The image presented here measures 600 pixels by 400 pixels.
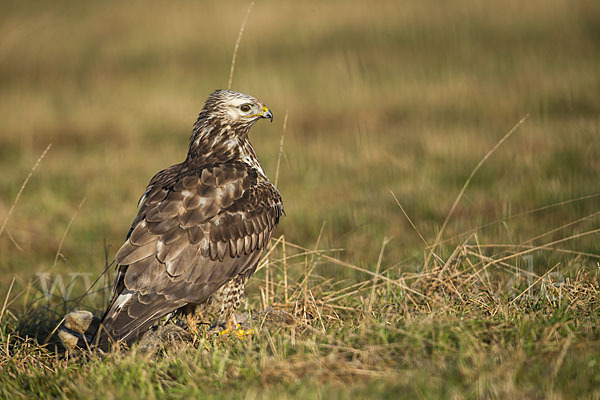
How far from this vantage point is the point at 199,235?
18.2 feet

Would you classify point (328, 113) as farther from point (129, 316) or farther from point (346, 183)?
point (129, 316)

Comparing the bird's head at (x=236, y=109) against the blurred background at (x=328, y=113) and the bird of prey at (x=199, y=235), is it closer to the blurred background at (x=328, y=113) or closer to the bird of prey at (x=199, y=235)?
the bird of prey at (x=199, y=235)

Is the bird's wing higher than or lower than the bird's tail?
higher

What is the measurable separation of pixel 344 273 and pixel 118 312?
9.09 ft

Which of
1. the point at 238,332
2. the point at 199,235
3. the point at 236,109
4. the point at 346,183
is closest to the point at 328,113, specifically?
the point at 346,183

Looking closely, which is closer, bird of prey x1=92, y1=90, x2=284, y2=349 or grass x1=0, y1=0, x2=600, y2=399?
grass x1=0, y1=0, x2=600, y2=399

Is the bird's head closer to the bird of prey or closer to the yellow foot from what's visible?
the bird of prey

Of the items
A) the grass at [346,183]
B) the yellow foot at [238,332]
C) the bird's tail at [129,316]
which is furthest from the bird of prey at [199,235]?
the grass at [346,183]

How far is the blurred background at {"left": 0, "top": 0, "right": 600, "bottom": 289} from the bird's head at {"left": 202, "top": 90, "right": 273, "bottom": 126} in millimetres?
1115

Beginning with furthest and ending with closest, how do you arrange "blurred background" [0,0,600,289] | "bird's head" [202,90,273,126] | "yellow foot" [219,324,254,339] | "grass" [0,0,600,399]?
1. "blurred background" [0,0,600,289]
2. "bird's head" [202,90,273,126]
3. "yellow foot" [219,324,254,339]
4. "grass" [0,0,600,399]

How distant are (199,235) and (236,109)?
1.31 m

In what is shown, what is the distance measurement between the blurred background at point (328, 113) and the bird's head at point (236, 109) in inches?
43.9

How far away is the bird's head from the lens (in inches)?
249

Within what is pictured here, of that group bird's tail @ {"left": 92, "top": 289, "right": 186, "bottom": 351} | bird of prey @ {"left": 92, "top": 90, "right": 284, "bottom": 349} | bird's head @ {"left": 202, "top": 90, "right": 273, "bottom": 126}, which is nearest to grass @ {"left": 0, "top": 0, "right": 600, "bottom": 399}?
bird's tail @ {"left": 92, "top": 289, "right": 186, "bottom": 351}
